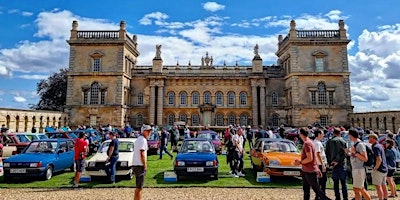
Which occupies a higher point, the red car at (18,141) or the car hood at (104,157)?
the red car at (18,141)

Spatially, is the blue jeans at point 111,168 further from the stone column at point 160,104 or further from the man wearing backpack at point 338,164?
the stone column at point 160,104

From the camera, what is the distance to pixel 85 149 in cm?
1041

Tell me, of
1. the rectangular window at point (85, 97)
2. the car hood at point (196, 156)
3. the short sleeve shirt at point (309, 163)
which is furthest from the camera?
the rectangular window at point (85, 97)

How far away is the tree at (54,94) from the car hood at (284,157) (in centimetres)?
4632

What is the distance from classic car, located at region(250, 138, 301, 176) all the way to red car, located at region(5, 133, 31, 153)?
41.0ft

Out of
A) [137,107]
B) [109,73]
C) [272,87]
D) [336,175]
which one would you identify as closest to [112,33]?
[109,73]

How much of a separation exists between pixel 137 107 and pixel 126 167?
3057 centimetres

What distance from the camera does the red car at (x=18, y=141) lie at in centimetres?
1595

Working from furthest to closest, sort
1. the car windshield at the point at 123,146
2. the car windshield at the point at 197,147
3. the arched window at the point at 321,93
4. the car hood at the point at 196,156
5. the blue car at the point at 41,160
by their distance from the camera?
the arched window at the point at 321,93, the car windshield at the point at 123,146, the car windshield at the point at 197,147, the car hood at the point at 196,156, the blue car at the point at 41,160

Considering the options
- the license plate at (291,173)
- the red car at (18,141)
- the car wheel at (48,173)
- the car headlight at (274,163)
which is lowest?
the car wheel at (48,173)

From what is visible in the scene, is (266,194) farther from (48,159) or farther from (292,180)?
(48,159)

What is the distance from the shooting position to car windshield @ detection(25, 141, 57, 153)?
39.5ft

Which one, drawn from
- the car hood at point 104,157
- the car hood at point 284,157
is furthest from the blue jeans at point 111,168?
the car hood at point 284,157

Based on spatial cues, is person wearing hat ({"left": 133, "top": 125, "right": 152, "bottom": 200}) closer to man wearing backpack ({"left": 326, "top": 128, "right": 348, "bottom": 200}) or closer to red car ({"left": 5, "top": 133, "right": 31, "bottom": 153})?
man wearing backpack ({"left": 326, "top": 128, "right": 348, "bottom": 200})
